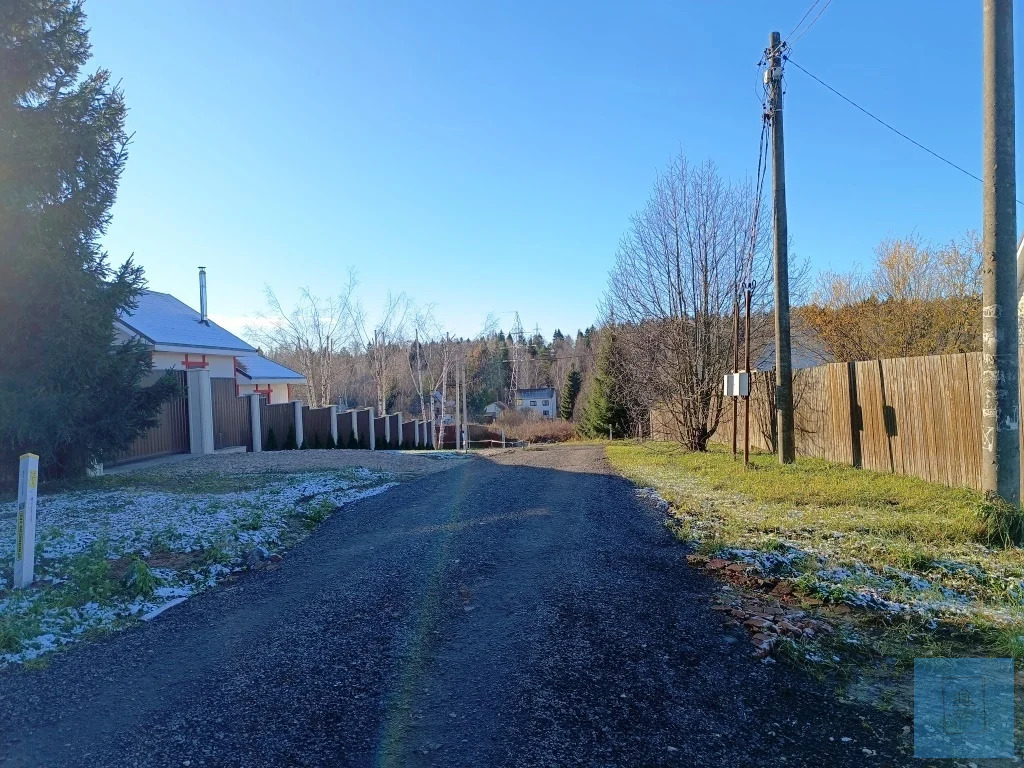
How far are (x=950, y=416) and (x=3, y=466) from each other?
13.5 m

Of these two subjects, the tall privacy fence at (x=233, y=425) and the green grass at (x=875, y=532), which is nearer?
the green grass at (x=875, y=532)

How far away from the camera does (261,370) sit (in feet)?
102

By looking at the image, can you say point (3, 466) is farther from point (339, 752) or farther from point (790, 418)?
point (790, 418)

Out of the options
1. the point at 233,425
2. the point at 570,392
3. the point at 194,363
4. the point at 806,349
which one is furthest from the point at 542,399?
the point at 233,425

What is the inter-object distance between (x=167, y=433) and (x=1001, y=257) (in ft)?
57.0

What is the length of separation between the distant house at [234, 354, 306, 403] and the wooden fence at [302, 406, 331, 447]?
257cm

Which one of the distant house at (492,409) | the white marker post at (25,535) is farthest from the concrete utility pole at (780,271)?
the distant house at (492,409)

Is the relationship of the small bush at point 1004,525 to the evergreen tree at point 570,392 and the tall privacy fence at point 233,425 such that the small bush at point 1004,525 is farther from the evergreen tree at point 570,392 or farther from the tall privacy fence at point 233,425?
the evergreen tree at point 570,392

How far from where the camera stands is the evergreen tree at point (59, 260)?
960cm

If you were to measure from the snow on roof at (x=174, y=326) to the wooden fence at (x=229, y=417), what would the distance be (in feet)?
5.40

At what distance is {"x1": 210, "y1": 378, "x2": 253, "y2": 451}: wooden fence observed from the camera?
19.9 meters

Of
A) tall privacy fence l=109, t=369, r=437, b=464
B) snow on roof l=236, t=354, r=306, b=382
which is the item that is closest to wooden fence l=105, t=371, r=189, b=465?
tall privacy fence l=109, t=369, r=437, b=464

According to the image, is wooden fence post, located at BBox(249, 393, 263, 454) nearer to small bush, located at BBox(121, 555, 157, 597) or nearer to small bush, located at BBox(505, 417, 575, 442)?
small bush, located at BBox(121, 555, 157, 597)

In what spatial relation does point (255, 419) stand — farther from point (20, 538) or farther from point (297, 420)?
point (20, 538)
